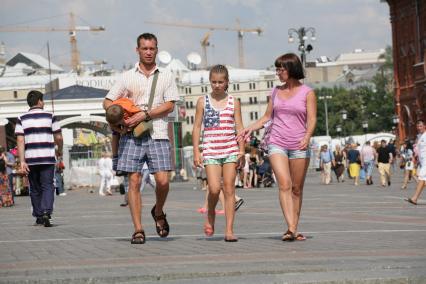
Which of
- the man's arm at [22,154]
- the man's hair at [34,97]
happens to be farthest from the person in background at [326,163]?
the man's arm at [22,154]

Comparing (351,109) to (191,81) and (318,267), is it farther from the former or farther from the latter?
(318,267)

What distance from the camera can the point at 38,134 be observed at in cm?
1747

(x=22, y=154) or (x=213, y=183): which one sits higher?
(x=22, y=154)

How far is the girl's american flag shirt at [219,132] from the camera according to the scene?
1353 centimetres

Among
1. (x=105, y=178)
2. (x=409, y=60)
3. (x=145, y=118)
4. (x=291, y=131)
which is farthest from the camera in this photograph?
(x=409, y=60)

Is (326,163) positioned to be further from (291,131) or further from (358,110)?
(358,110)

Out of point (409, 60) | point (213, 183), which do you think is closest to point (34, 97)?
point (213, 183)

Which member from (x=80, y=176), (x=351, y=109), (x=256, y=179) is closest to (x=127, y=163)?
(x=256, y=179)

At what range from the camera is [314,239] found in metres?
13.1

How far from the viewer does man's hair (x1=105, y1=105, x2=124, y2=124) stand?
12.6 metres

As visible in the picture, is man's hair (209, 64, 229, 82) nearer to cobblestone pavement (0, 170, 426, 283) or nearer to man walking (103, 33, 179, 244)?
man walking (103, 33, 179, 244)

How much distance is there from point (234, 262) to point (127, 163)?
306cm

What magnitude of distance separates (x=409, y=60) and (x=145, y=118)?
100522 mm

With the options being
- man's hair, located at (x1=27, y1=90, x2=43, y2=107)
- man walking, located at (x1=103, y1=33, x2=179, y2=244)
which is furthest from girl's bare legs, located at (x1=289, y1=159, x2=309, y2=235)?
man's hair, located at (x1=27, y1=90, x2=43, y2=107)
